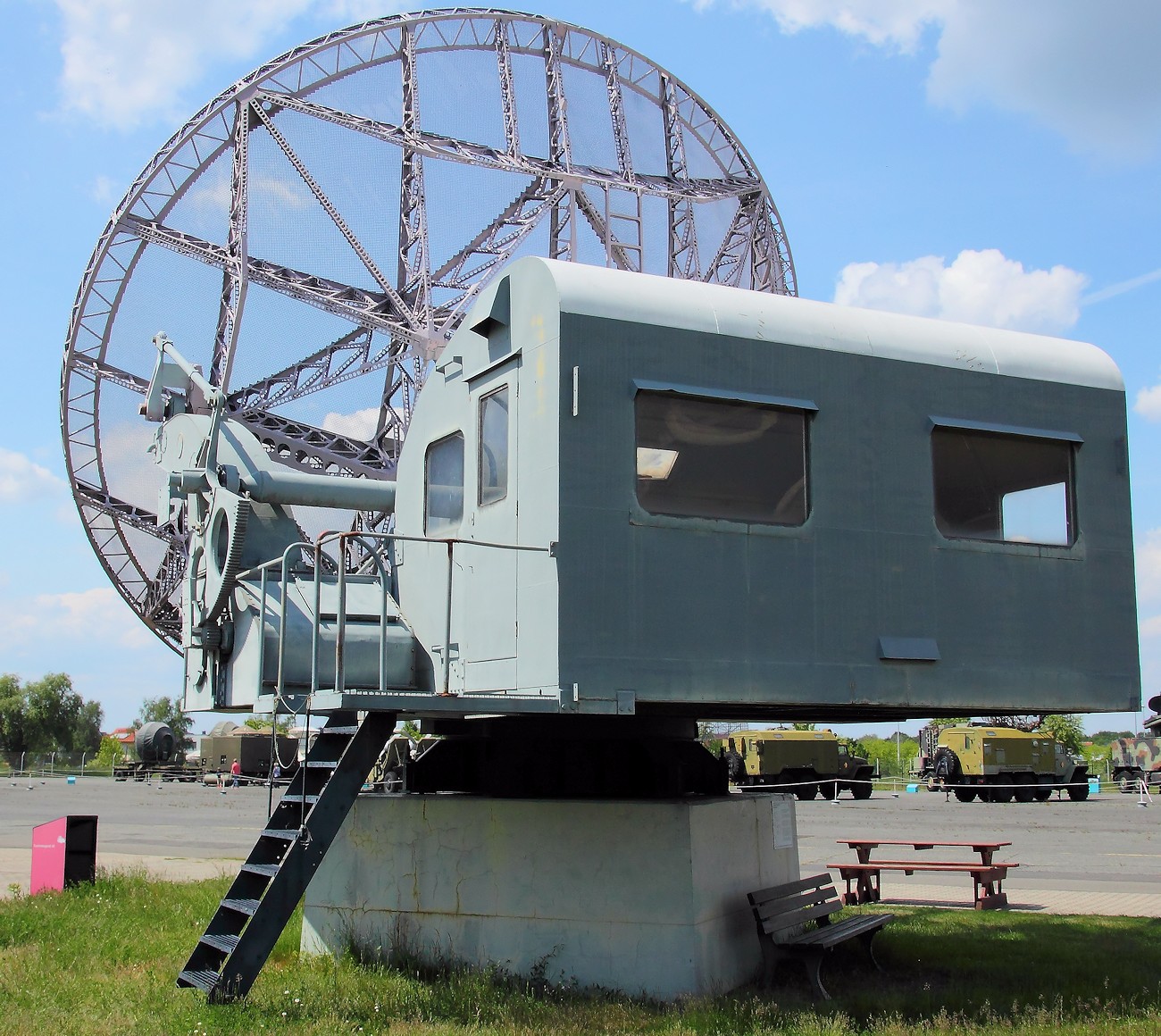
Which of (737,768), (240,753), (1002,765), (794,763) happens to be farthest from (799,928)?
(240,753)

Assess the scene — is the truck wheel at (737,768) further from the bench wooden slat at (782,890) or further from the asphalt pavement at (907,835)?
the bench wooden slat at (782,890)

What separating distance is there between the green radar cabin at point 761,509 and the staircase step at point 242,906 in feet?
5.78

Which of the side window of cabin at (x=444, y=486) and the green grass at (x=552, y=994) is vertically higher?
the side window of cabin at (x=444, y=486)

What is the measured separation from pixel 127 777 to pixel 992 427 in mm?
50952

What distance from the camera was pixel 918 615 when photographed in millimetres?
8133

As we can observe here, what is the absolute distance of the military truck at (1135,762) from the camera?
37.2 metres

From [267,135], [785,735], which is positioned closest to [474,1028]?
[267,135]

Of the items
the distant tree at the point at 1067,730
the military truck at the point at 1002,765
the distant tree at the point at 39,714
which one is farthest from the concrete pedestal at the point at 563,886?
the distant tree at the point at 39,714

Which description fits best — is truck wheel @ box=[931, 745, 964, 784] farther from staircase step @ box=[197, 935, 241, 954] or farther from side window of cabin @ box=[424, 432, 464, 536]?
staircase step @ box=[197, 935, 241, 954]

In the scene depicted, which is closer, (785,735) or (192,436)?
(192,436)

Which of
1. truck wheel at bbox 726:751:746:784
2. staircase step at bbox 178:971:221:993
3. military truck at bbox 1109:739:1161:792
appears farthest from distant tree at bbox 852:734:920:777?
staircase step at bbox 178:971:221:993

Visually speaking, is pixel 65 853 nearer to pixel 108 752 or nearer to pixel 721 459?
pixel 721 459

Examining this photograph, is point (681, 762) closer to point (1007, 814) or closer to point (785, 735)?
point (1007, 814)

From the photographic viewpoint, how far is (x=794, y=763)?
3359 centimetres
